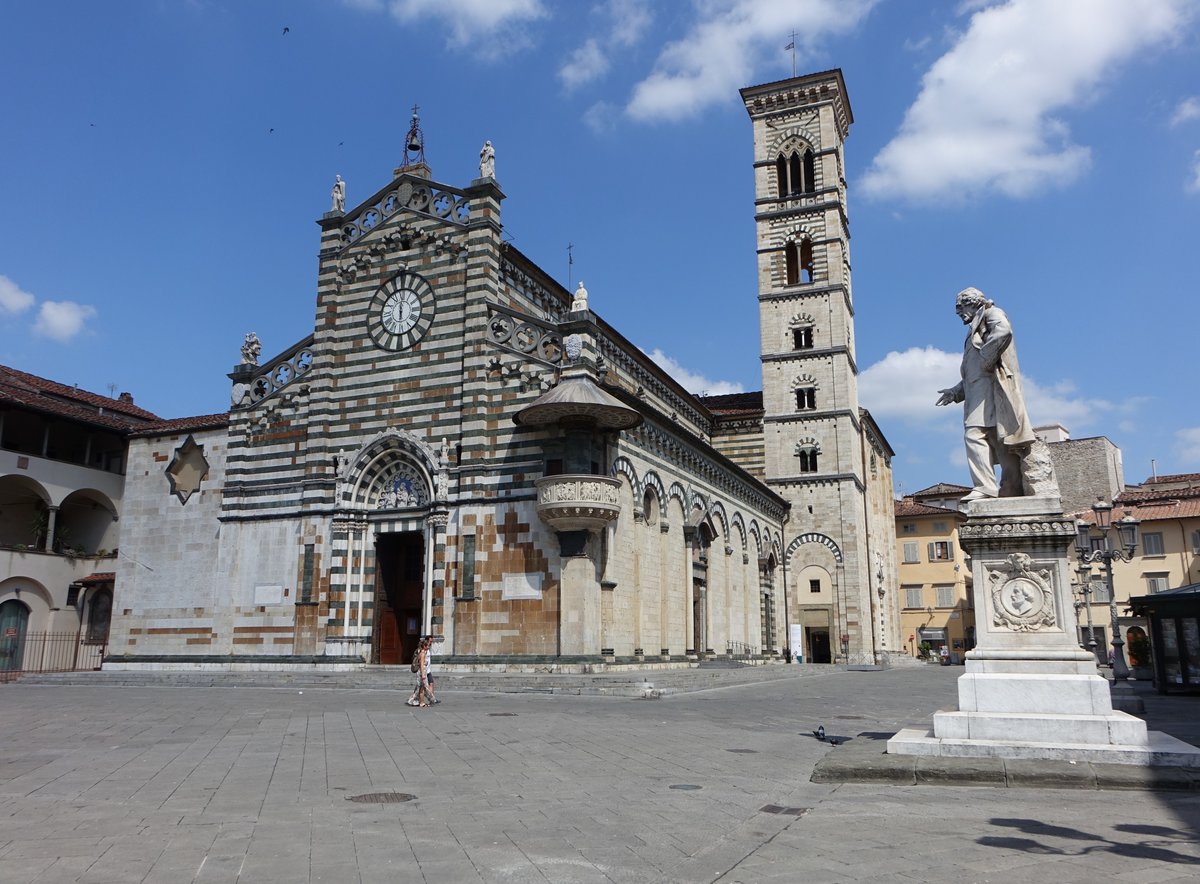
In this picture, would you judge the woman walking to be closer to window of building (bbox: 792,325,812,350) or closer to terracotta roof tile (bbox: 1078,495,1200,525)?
window of building (bbox: 792,325,812,350)

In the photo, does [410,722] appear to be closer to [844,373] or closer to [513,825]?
[513,825]

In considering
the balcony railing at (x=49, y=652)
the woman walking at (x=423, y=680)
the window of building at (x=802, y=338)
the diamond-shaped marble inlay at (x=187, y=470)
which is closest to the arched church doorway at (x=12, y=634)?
the balcony railing at (x=49, y=652)

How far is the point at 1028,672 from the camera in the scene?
934 cm

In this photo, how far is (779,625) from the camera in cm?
4528

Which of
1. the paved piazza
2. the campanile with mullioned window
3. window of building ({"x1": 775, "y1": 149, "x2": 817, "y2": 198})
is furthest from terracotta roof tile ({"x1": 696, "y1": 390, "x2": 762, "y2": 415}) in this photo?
the paved piazza

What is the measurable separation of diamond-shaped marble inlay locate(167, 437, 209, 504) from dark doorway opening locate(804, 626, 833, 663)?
2980cm

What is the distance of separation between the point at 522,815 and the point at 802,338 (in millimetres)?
43705

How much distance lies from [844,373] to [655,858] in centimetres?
4324

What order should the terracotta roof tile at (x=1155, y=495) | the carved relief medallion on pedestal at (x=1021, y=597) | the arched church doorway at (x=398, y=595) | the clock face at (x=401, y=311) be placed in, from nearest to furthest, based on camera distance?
the carved relief medallion on pedestal at (x=1021, y=597), the arched church doorway at (x=398, y=595), the clock face at (x=401, y=311), the terracotta roof tile at (x=1155, y=495)

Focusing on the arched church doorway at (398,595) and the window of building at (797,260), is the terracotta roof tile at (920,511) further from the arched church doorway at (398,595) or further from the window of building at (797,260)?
the arched church doorway at (398,595)

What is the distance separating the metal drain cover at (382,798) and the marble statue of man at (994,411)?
22.3 feet

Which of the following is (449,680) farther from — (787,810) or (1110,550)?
(787,810)

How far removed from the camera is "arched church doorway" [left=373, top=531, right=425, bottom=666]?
29.0m

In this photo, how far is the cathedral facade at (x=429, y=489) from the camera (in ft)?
84.8
